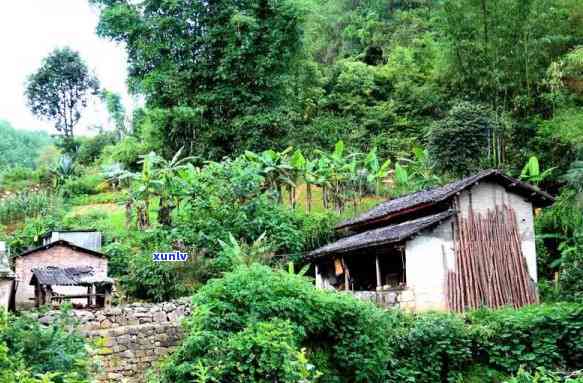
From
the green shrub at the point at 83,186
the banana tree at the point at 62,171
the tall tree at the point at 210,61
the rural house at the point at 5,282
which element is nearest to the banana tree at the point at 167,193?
the rural house at the point at 5,282

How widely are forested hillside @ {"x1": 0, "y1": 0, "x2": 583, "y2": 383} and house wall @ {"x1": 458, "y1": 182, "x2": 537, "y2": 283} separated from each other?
2.87 ft

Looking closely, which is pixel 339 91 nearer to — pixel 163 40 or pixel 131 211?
pixel 163 40

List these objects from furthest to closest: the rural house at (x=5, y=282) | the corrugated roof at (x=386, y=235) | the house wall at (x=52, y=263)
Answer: the house wall at (x=52, y=263)
the corrugated roof at (x=386, y=235)
the rural house at (x=5, y=282)

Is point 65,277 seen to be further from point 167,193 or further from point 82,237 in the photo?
point 167,193

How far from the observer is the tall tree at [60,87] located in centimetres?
4491

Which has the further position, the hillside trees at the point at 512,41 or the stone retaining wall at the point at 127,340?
the hillside trees at the point at 512,41

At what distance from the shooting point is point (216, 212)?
69.7 ft

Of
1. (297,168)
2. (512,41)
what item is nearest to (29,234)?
(297,168)

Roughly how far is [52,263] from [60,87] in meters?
29.9

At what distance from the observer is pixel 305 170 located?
24.6 m

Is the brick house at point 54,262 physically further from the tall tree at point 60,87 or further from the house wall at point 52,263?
the tall tree at point 60,87

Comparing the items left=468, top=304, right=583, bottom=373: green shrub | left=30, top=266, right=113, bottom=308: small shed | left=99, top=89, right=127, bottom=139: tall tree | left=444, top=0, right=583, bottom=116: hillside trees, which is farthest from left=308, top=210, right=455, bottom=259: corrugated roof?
left=99, top=89, right=127, bottom=139: tall tree

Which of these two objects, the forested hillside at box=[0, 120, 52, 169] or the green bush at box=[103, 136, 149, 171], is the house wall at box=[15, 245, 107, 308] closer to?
the green bush at box=[103, 136, 149, 171]

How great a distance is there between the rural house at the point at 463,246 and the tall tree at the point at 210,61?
13834mm
